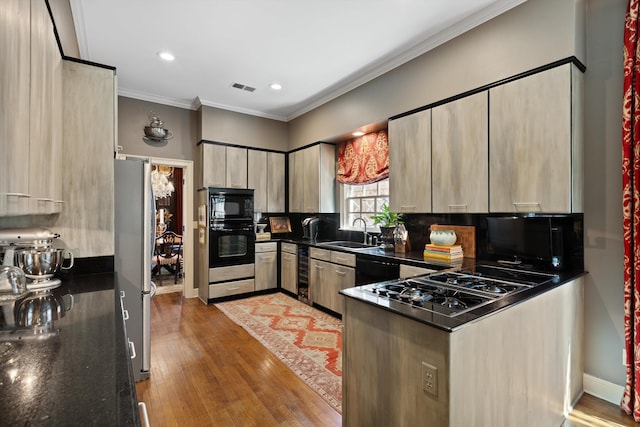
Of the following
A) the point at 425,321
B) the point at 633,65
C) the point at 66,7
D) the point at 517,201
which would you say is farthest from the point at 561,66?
the point at 66,7

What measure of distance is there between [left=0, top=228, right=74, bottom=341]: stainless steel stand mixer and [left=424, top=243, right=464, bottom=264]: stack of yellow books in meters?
2.64

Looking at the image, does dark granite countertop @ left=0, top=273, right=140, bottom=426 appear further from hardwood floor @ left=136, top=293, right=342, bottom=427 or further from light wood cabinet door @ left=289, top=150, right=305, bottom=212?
light wood cabinet door @ left=289, top=150, right=305, bottom=212

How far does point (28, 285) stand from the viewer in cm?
174

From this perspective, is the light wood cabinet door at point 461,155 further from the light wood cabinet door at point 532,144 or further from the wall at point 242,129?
the wall at point 242,129

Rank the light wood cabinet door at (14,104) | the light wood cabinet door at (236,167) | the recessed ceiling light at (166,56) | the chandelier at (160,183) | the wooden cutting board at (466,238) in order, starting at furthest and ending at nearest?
1. the chandelier at (160,183)
2. the light wood cabinet door at (236,167)
3. the recessed ceiling light at (166,56)
4. the wooden cutting board at (466,238)
5. the light wood cabinet door at (14,104)

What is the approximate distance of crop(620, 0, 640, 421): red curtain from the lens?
2.01m

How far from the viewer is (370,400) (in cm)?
155

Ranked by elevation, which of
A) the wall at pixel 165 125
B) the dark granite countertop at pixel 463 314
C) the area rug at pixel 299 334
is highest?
the wall at pixel 165 125

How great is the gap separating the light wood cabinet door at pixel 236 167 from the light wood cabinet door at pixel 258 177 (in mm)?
69

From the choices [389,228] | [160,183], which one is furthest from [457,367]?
[160,183]

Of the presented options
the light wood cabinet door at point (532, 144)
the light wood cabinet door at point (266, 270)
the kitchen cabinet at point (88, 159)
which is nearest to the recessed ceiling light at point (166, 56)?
the kitchen cabinet at point (88, 159)

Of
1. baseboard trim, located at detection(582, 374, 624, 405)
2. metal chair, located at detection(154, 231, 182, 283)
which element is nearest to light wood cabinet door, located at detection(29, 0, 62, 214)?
baseboard trim, located at detection(582, 374, 624, 405)

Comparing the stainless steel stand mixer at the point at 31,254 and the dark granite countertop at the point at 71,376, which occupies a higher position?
the stainless steel stand mixer at the point at 31,254

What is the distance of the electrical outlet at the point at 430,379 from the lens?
1262mm
